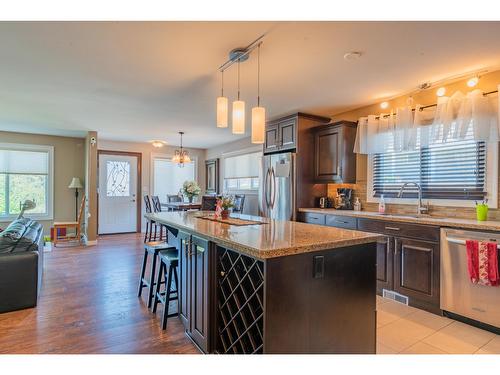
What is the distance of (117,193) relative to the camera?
7.16 m

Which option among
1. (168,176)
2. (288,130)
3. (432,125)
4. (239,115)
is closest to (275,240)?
(239,115)

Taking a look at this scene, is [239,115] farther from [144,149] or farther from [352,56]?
[144,149]

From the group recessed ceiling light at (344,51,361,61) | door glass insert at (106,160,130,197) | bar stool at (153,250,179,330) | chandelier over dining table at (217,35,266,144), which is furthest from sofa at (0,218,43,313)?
door glass insert at (106,160,130,197)

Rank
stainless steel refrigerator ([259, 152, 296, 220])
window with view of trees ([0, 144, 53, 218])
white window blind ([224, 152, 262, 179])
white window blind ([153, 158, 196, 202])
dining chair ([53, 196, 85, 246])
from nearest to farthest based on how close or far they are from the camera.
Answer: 1. stainless steel refrigerator ([259, 152, 296, 220])
2. dining chair ([53, 196, 85, 246])
3. window with view of trees ([0, 144, 53, 218])
4. white window blind ([224, 152, 262, 179])
5. white window blind ([153, 158, 196, 202])

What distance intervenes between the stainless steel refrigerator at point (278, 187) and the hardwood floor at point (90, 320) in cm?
221

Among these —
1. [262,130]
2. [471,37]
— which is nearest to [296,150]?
[262,130]

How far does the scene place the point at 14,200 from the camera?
6.20 meters

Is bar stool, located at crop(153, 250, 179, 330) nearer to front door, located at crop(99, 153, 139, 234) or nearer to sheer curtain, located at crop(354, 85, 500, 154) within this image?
sheer curtain, located at crop(354, 85, 500, 154)

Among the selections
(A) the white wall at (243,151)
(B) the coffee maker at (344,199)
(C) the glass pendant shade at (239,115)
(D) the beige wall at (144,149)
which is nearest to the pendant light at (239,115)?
(C) the glass pendant shade at (239,115)

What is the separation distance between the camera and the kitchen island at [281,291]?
1528mm

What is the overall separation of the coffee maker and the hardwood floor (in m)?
2.73

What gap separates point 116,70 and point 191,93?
911 mm

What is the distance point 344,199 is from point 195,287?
2801mm

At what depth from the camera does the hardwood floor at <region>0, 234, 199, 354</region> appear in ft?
7.02
